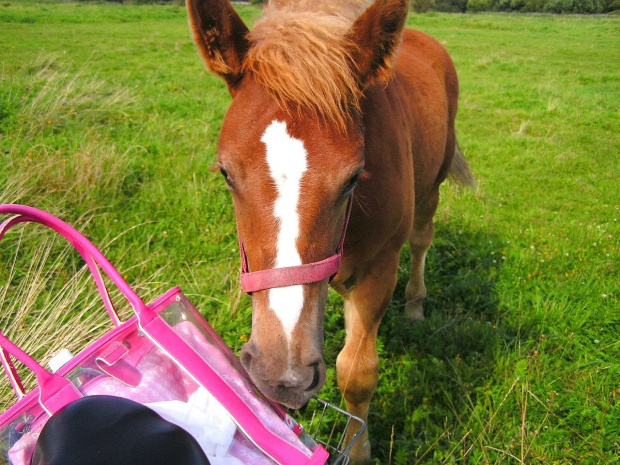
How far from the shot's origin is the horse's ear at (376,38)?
1595 mm

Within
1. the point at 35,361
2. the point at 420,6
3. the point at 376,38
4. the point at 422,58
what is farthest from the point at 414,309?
the point at 420,6

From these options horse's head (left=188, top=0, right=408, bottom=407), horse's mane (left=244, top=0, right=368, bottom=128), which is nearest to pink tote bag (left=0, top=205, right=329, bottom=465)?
horse's head (left=188, top=0, right=408, bottom=407)

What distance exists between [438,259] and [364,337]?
6.33 feet

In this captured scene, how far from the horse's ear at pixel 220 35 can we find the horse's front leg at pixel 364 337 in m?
1.17

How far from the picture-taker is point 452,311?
344cm

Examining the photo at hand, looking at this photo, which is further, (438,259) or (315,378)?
(438,259)

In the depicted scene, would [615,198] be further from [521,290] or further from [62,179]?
[62,179]

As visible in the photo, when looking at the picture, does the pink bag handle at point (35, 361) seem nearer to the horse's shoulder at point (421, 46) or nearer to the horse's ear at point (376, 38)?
the horse's ear at point (376, 38)

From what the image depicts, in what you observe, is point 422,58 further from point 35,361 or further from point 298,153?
point 35,361

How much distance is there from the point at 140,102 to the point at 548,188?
5.94 m

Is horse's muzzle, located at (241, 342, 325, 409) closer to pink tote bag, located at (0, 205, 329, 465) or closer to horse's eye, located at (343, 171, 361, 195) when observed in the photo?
pink tote bag, located at (0, 205, 329, 465)

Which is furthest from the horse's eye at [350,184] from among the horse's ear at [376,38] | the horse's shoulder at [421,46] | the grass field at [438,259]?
the horse's shoulder at [421,46]

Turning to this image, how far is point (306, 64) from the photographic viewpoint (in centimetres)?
154

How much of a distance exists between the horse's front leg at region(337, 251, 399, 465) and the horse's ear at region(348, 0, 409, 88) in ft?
3.16
